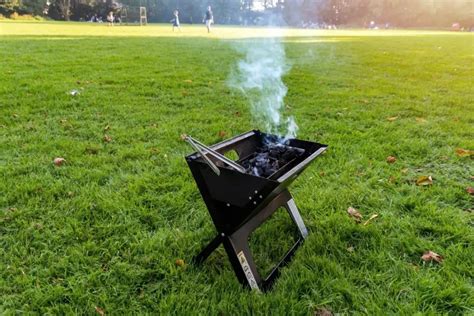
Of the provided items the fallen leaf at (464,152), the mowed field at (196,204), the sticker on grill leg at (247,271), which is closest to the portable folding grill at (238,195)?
the sticker on grill leg at (247,271)

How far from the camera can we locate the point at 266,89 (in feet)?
17.0

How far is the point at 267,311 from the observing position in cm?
145

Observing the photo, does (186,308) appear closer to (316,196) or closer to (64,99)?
(316,196)

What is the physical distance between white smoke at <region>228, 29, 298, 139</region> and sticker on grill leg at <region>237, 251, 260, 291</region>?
1.87m

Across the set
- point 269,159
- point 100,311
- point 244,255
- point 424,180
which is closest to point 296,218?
point 269,159

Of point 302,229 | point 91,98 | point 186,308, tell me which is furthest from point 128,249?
point 91,98

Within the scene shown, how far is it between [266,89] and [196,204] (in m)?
3.26

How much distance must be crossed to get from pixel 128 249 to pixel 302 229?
949 millimetres

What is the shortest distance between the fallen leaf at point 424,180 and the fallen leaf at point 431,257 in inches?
32.8

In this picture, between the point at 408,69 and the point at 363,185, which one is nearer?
the point at 363,185

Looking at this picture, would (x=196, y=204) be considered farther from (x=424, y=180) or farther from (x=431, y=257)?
(x=424, y=180)

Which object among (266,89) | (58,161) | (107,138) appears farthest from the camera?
(266,89)

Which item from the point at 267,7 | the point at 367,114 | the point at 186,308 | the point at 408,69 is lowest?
the point at 186,308

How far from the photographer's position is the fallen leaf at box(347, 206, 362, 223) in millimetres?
2130
